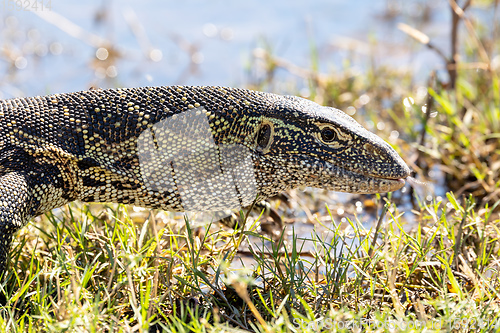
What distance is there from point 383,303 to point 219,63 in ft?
20.4

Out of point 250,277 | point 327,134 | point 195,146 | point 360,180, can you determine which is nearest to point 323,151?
point 327,134

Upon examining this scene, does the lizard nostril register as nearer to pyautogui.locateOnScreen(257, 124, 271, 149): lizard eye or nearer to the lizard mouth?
the lizard mouth

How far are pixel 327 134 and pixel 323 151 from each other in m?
0.10

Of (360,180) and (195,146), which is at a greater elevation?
(195,146)

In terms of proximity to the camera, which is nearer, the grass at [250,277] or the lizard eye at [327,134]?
the grass at [250,277]

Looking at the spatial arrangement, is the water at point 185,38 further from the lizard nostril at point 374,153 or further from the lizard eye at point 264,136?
the lizard nostril at point 374,153

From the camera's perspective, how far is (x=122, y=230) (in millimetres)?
3873

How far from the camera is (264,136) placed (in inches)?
140

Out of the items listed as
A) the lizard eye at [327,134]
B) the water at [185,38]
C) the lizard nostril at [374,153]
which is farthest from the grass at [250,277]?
the water at [185,38]

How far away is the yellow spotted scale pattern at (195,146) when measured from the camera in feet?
11.5

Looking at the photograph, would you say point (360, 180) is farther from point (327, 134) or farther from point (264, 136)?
point (264, 136)

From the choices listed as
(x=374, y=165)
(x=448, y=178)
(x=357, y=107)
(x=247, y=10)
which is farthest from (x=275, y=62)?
(x=374, y=165)

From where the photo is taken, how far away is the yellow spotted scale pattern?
11.5ft

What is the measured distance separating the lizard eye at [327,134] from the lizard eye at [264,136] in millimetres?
319
